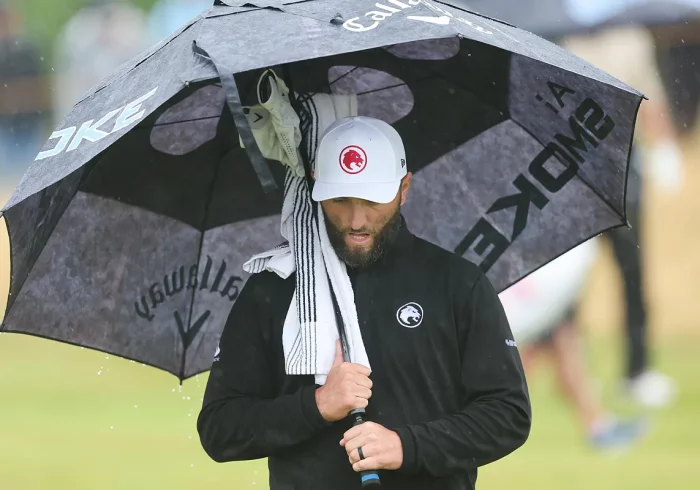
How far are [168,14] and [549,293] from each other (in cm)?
250

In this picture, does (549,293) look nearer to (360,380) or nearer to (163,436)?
(163,436)

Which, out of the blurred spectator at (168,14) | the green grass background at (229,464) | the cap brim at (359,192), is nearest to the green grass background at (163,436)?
the green grass background at (229,464)

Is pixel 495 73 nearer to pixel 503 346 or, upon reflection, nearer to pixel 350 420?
pixel 503 346

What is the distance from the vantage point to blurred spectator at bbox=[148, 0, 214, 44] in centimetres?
629

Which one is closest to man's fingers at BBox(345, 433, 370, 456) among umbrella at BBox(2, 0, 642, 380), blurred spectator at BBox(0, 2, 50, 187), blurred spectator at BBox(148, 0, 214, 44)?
umbrella at BBox(2, 0, 642, 380)

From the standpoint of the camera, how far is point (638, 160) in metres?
5.74

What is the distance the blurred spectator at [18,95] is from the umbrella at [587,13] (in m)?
2.45

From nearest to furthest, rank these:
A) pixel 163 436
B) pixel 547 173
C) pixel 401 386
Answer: pixel 401 386
pixel 547 173
pixel 163 436

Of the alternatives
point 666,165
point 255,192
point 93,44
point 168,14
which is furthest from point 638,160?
point 255,192

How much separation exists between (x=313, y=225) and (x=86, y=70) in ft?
14.8

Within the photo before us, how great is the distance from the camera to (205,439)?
7.34 ft

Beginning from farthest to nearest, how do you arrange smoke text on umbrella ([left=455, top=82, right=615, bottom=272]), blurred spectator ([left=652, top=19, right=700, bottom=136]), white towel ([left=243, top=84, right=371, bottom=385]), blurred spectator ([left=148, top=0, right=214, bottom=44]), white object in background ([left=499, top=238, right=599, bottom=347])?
blurred spectator ([left=148, top=0, right=214, bottom=44]), white object in background ([left=499, top=238, right=599, bottom=347]), blurred spectator ([left=652, top=19, right=700, bottom=136]), smoke text on umbrella ([left=455, top=82, right=615, bottom=272]), white towel ([left=243, top=84, right=371, bottom=385])

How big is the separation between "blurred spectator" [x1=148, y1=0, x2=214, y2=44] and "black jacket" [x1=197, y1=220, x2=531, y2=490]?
Result: 4.26 m

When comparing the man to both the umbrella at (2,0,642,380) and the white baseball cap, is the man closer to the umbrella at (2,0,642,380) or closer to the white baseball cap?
the white baseball cap
